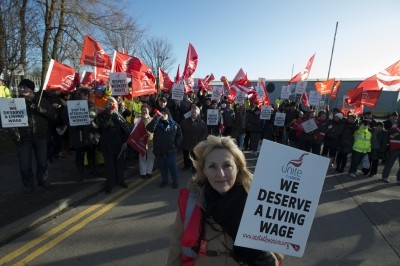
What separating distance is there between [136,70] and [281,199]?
8.29m

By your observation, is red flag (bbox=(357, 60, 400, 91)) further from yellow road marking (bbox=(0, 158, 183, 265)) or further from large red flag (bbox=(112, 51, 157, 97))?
yellow road marking (bbox=(0, 158, 183, 265))

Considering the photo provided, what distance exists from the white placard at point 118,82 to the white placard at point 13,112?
3.28m

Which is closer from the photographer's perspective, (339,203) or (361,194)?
(339,203)

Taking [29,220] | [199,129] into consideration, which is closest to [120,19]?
[199,129]

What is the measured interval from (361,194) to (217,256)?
6.59m

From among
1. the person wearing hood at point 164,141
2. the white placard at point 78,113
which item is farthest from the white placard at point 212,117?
the white placard at point 78,113

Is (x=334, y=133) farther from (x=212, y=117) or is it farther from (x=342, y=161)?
(x=212, y=117)

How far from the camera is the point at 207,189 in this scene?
2143mm

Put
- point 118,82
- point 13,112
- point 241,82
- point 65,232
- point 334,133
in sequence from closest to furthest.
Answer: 1. point 65,232
2. point 13,112
3. point 118,82
4. point 334,133
5. point 241,82

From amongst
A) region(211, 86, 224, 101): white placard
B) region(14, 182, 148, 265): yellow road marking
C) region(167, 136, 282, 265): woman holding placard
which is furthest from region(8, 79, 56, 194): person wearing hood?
region(211, 86, 224, 101): white placard

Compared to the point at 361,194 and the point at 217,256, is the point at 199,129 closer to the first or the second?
the point at 361,194

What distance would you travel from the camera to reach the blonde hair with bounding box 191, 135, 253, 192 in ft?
7.34

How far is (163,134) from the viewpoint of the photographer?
6.85 m

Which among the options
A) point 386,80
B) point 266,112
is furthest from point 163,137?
point 386,80
